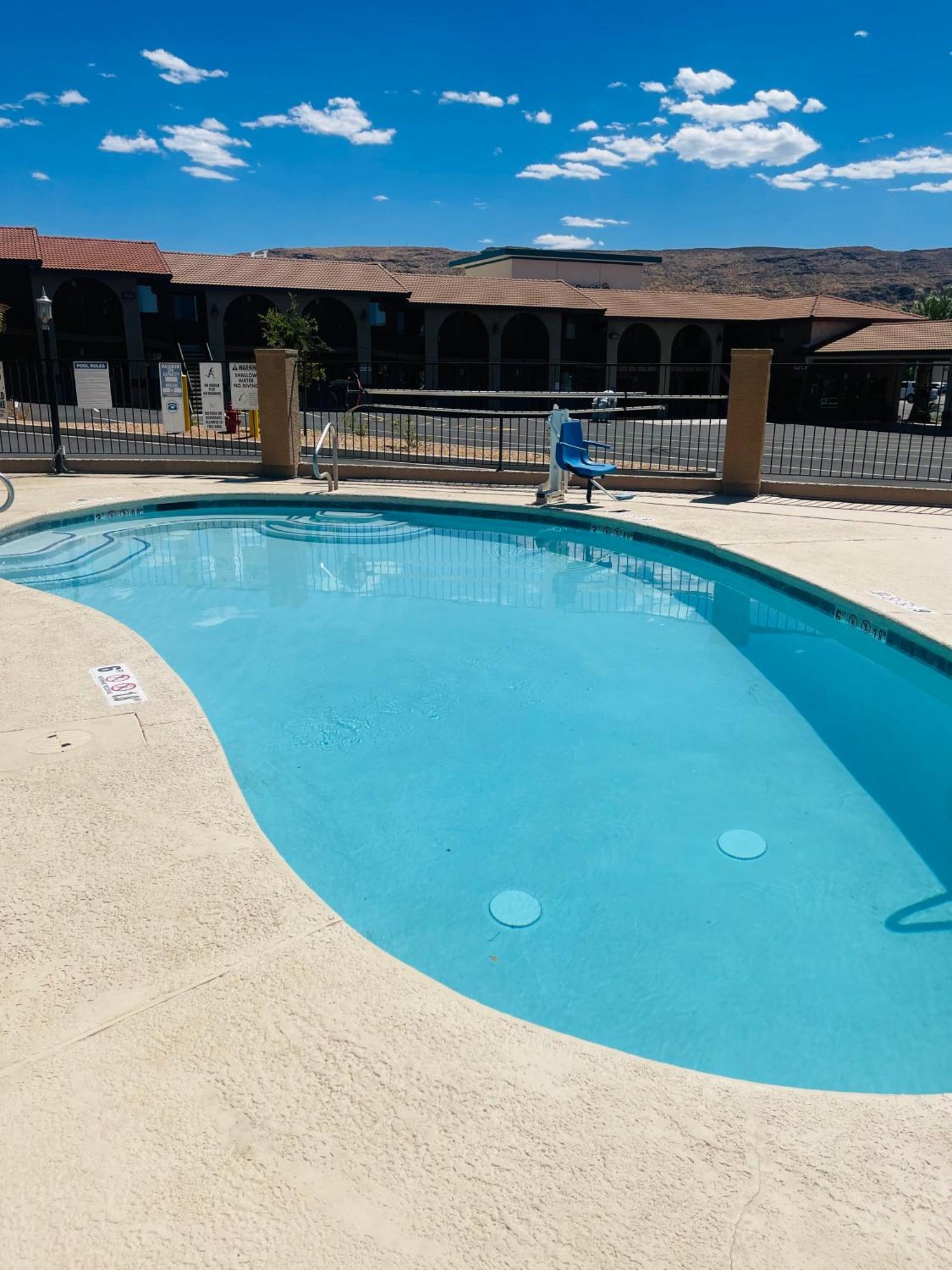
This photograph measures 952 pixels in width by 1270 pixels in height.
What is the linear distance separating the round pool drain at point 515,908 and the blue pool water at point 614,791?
2 centimetres

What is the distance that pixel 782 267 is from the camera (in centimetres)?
15662

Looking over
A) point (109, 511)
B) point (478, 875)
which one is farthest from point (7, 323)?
point (478, 875)

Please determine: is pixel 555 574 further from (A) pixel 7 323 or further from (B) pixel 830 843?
(A) pixel 7 323

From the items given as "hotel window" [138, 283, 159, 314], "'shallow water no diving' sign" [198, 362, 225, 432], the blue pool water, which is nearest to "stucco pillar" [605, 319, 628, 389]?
"hotel window" [138, 283, 159, 314]

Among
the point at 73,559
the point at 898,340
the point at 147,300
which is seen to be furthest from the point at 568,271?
the point at 73,559

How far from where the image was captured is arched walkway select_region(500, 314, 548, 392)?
157 feet

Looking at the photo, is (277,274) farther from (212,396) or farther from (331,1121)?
(331,1121)

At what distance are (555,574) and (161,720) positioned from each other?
6177 mm

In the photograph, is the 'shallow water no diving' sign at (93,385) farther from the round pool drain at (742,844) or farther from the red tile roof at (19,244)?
the red tile roof at (19,244)

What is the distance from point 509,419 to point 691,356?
61.2 feet

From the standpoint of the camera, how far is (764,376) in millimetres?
13539

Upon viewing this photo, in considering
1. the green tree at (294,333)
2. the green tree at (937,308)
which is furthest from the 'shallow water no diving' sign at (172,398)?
the green tree at (937,308)

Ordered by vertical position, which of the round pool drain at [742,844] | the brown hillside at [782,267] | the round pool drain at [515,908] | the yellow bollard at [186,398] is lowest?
the round pool drain at [742,844]

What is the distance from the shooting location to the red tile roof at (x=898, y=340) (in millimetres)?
39094
